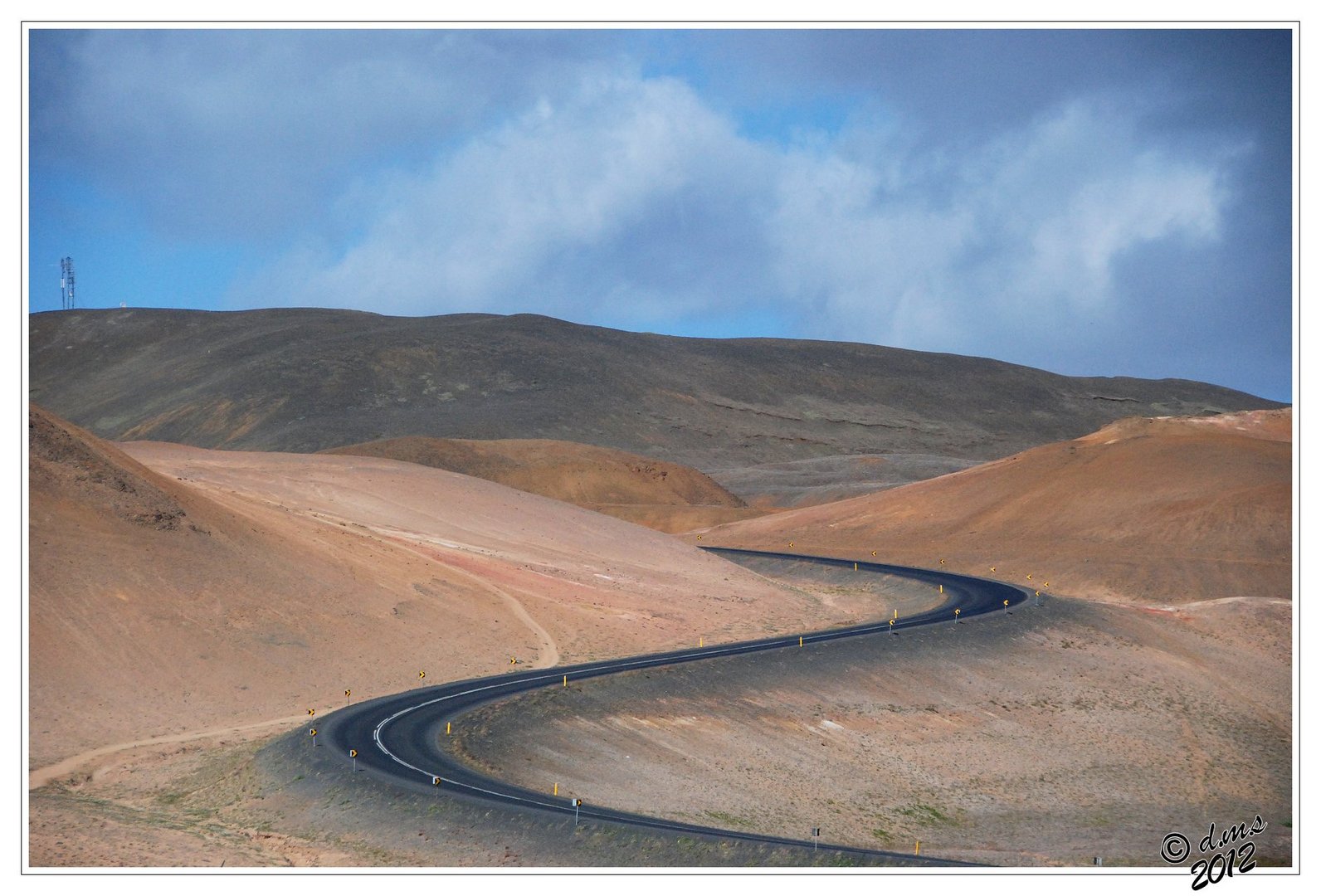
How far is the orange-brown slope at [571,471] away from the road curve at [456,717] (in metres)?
63.2

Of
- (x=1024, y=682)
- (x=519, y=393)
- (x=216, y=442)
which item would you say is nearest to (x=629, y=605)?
(x=1024, y=682)

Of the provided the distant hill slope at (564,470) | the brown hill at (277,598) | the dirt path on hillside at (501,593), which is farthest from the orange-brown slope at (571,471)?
the dirt path on hillside at (501,593)

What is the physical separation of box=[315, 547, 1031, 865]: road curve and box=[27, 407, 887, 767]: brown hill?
3354mm

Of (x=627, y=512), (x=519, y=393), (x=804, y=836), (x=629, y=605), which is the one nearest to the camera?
(x=804, y=836)

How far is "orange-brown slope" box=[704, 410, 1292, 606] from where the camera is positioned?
2660 inches

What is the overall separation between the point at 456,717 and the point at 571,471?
85.8m

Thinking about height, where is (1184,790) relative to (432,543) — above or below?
below

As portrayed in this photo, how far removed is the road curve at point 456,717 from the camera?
2344 centimetres

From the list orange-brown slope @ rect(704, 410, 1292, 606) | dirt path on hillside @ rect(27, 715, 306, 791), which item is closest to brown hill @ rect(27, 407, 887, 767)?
dirt path on hillside @ rect(27, 715, 306, 791)

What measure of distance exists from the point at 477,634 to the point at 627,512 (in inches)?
2317

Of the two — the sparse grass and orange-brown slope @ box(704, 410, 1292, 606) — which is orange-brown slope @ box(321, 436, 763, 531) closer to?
orange-brown slope @ box(704, 410, 1292, 606)

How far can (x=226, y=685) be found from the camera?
36.0m

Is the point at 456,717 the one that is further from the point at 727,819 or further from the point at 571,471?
the point at 571,471

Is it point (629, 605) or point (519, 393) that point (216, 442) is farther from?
point (629, 605)
